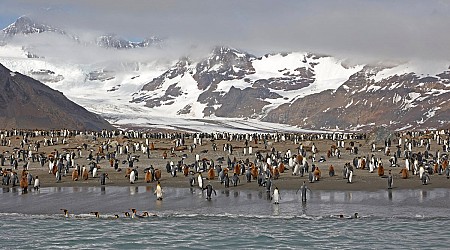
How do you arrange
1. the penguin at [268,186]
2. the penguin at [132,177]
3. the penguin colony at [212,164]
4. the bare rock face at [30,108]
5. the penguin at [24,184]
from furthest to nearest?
the bare rock face at [30,108], the penguin at [132,177], the penguin colony at [212,164], the penguin at [24,184], the penguin at [268,186]

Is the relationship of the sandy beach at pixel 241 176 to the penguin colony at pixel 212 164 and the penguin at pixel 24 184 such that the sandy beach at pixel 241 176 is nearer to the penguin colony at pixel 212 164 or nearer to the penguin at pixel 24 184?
the penguin colony at pixel 212 164

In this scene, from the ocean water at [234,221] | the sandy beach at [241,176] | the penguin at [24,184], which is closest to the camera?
the ocean water at [234,221]

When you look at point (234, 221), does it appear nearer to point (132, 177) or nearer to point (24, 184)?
point (132, 177)

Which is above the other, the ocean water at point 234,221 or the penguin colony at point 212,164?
the penguin colony at point 212,164

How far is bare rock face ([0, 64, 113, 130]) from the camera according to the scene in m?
110

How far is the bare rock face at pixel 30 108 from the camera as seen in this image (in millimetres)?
110000

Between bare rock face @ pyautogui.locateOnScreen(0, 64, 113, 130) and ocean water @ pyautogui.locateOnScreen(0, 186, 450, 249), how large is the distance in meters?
84.5

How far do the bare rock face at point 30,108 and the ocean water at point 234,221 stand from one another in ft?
277

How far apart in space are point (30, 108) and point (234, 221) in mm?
99389

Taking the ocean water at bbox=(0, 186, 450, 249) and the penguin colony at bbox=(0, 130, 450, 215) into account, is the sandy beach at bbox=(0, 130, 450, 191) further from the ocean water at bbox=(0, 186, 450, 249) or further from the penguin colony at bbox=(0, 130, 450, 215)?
the ocean water at bbox=(0, 186, 450, 249)

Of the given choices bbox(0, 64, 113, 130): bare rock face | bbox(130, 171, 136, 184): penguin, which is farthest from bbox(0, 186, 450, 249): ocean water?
bbox(0, 64, 113, 130): bare rock face

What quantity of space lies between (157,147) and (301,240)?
3665 cm

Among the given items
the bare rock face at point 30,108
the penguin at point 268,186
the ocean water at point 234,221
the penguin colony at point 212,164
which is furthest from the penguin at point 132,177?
the bare rock face at point 30,108

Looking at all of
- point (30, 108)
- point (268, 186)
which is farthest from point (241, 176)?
point (30, 108)
